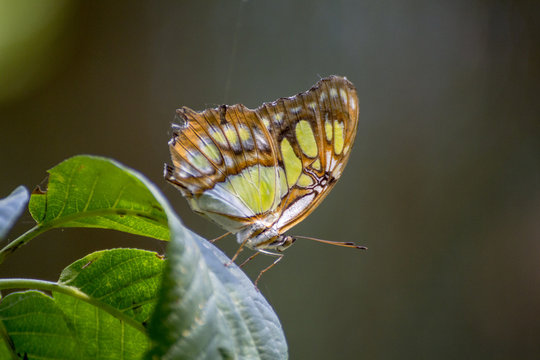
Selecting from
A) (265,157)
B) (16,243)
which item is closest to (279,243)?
(265,157)

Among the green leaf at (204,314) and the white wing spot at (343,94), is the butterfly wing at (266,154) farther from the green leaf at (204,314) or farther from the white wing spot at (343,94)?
the green leaf at (204,314)

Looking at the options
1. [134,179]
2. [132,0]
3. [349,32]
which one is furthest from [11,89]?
[134,179]

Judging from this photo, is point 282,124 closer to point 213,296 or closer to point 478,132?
point 213,296

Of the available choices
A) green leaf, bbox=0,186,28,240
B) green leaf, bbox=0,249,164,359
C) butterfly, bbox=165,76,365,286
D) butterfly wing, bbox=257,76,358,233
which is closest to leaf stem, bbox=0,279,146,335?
green leaf, bbox=0,249,164,359

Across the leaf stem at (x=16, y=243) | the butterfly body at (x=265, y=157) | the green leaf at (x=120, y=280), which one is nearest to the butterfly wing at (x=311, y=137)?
the butterfly body at (x=265, y=157)

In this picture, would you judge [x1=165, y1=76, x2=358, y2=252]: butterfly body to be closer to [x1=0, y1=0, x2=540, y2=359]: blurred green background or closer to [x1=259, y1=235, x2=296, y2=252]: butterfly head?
[x1=259, y1=235, x2=296, y2=252]: butterfly head

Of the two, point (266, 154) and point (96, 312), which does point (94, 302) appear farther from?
point (266, 154)
